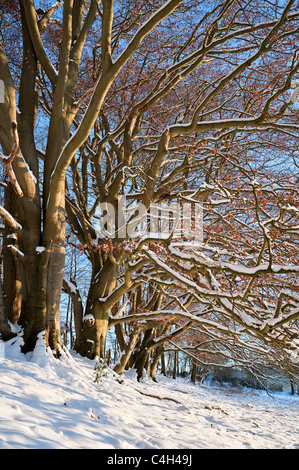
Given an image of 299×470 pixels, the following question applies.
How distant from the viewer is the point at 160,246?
5.29m

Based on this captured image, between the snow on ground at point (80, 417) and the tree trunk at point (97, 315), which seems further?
the tree trunk at point (97, 315)

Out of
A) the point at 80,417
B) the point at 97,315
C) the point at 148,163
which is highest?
the point at 148,163

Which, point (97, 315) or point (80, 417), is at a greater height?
point (97, 315)

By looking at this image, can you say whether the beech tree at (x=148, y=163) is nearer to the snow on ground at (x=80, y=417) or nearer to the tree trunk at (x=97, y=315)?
the tree trunk at (x=97, y=315)

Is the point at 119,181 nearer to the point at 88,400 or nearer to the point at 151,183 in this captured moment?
A: the point at 151,183

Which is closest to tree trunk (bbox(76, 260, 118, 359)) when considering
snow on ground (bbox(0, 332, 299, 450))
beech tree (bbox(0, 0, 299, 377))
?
beech tree (bbox(0, 0, 299, 377))

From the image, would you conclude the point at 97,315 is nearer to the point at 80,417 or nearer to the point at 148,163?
the point at 80,417

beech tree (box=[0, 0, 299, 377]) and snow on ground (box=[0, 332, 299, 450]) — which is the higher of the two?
beech tree (box=[0, 0, 299, 377])

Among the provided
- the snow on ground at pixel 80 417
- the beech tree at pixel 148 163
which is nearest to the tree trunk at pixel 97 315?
the beech tree at pixel 148 163

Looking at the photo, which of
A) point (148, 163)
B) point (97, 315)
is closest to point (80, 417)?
point (97, 315)

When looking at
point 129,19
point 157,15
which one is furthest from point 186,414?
point 129,19

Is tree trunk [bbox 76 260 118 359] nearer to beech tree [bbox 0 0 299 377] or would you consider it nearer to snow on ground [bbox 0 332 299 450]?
beech tree [bbox 0 0 299 377]
